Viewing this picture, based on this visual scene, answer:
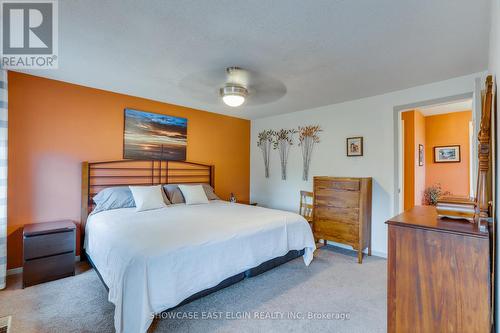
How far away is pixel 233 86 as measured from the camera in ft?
9.39

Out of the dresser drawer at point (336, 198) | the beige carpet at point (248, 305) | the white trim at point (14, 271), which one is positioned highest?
the dresser drawer at point (336, 198)

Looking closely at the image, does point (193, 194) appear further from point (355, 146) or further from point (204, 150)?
point (355, 146)

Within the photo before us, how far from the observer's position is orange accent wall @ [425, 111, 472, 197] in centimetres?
496

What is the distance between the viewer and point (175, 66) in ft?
8.78

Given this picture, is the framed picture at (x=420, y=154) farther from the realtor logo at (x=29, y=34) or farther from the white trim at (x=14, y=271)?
the white trim at (x=14, y=271)

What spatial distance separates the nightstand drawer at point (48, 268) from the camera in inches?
101

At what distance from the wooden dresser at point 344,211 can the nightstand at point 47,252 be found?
3.29m

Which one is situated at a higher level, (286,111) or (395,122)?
(286,111)

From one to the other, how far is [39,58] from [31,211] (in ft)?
5.84

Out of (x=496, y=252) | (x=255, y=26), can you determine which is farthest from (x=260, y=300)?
(x=255, y=26)

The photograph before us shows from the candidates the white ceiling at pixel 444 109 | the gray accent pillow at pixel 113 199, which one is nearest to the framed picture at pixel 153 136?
the gray accent pillow at pixel 113 199

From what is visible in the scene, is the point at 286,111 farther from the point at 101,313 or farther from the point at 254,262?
the point at 101,313

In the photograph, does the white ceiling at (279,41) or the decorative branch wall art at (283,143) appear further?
the decorative branch wall art at (283,143)

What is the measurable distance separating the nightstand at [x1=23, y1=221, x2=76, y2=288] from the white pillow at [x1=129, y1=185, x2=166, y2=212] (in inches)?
29.3
